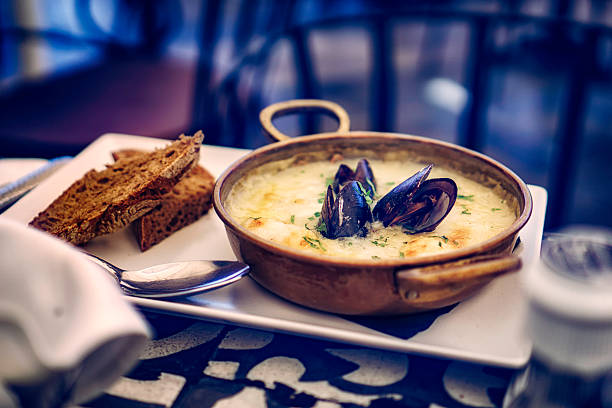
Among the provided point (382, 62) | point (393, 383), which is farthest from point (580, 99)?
point (393, 383)

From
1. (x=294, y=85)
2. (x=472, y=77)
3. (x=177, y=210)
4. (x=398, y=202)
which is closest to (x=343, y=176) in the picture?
(x=398, y=202)

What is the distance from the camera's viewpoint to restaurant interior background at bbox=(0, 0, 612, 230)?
81.4 inches

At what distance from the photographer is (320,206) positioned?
52.4 inches

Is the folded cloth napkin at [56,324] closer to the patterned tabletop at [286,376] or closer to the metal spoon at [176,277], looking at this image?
the patterned tabletop at [286,376]

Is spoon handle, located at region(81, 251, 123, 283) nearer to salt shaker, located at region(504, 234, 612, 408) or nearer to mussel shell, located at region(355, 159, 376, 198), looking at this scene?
mussel shell, located at region(355, 159, 376, 198)

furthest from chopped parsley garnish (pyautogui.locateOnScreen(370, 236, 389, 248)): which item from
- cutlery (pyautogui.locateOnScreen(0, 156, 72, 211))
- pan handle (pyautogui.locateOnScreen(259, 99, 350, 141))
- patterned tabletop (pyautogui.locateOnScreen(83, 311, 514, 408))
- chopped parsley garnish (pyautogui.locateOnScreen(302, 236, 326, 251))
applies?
cutlery (pyautogui.locateOnScreen(0, 156, 72, 211))

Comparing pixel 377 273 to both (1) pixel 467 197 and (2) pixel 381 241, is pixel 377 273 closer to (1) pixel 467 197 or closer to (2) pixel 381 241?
(2) pixel 381 241

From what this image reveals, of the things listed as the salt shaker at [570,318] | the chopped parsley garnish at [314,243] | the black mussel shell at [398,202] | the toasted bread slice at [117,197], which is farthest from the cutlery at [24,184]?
the salt shaker at [570,318]

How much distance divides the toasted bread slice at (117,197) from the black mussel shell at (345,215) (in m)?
0.36

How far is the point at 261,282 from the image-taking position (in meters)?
1.08

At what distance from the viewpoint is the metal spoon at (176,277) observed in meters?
1.05

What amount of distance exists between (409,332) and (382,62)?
1.33 metres

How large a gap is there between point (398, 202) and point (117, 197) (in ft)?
2.07

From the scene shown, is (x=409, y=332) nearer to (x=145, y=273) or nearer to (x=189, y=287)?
(x=189, y=287)
